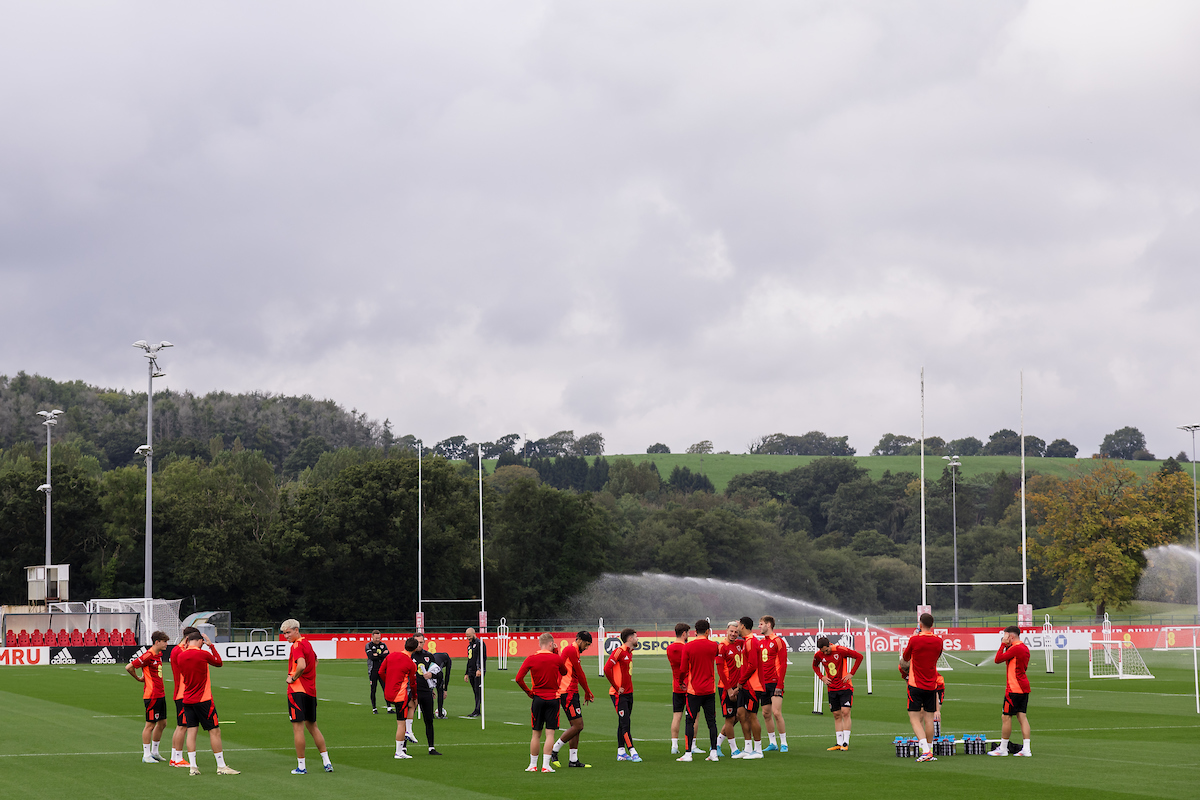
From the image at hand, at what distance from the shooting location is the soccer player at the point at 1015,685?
18047 mm

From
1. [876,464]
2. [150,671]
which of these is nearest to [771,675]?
[150,671]

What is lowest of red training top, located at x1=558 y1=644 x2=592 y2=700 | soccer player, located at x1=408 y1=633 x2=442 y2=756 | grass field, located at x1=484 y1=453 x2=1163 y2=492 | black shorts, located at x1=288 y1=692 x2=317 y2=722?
soccer player, located at x1=408 y1=633 x2=442 y2=756

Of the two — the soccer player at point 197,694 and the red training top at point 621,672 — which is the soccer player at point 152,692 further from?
the red training top at point 621,672

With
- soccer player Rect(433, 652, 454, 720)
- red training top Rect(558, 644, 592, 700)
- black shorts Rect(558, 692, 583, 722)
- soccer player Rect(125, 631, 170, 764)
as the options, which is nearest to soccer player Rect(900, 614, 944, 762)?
red training top Rect(558, 644, 592, 700)

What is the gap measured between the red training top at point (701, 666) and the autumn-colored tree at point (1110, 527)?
6639 centimetres

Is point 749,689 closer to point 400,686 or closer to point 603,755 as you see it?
point 603,755

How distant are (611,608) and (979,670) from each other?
42.9 m

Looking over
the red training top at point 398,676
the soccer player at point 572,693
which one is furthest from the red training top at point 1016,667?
the red training top at point 398,676

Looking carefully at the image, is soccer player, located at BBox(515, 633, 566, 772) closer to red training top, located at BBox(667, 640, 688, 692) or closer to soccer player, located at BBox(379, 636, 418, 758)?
red training top, located at BBox(667, 640, 688, 692)

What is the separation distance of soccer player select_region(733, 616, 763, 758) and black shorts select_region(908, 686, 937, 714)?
2.19 metres

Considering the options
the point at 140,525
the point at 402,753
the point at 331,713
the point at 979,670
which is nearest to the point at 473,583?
the point at 140,525

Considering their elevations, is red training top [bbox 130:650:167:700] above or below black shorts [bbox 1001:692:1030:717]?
above

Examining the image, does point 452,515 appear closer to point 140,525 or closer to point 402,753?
point 140,525

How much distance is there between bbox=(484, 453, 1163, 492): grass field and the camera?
526 ft
